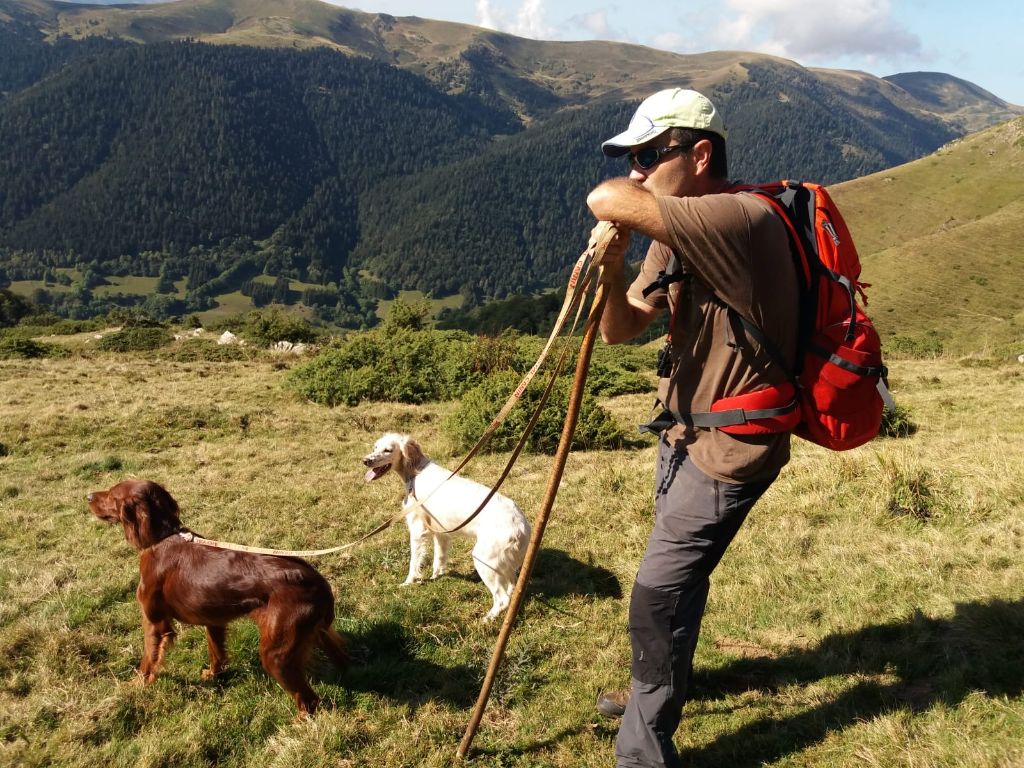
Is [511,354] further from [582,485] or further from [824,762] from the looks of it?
[824,762]

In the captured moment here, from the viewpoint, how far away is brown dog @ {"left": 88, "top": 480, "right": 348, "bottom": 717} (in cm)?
346

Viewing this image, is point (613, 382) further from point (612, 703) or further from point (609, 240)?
point (609, 240)

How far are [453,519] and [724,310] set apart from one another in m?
3.23

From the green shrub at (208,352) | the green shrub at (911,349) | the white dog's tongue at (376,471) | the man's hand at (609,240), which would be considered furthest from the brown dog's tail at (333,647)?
the green shrub at (911,349)

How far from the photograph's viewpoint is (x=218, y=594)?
3559 mm

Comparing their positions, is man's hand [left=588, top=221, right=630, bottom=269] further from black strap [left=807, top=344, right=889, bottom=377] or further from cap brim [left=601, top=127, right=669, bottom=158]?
black strap [left=807, top=344, right=889, bottom=377]

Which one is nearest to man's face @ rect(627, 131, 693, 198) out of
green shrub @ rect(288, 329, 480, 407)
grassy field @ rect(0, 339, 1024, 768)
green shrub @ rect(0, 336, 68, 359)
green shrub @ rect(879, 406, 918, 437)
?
grassy field @ rect(0, 339, 1024, 768)

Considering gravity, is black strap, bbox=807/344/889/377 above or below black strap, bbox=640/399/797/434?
above

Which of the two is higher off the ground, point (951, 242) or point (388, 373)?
point (951, 242)

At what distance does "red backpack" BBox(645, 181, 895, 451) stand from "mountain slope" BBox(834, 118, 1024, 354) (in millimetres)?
19968

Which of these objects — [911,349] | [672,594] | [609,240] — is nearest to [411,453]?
[672,594]

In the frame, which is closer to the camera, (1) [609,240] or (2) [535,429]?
(1) [609,240]

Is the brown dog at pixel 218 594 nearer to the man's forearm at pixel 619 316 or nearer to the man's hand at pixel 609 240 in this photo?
the man's forearm at pixel 619 316

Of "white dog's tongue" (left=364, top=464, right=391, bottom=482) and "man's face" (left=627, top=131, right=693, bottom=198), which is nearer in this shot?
"man's face" (left=627, top=131, right=693, bottom=198)
